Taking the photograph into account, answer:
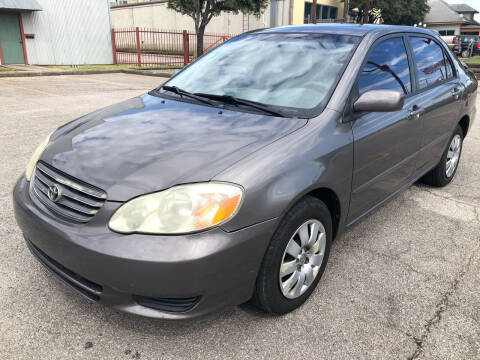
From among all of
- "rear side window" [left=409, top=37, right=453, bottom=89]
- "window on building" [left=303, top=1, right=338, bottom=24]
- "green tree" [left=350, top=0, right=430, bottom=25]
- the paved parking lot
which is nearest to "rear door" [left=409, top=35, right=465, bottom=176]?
"rear side window" [left=409, top=37, right=453, bottom=89]

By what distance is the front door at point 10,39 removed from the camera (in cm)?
1723

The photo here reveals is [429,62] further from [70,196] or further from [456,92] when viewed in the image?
[70,196]

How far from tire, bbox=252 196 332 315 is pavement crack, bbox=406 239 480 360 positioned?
0.62 metres

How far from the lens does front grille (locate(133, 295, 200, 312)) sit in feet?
6.16

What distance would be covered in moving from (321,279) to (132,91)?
9959 millimetres

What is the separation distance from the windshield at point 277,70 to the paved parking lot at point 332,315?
1.25 metres

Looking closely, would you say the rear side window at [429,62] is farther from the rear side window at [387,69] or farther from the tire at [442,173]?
the tire at [442,173]

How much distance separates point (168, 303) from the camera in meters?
1.89

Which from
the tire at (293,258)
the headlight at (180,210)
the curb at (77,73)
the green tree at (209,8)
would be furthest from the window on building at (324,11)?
the headlight at (180,210)

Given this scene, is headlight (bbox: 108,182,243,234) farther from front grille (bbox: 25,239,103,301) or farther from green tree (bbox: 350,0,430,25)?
green tree (bbox: 350,0,430,25)

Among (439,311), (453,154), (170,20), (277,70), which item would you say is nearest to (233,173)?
(277,70)

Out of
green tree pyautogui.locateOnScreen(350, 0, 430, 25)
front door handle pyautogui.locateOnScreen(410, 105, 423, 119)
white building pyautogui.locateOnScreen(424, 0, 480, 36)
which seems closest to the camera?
front door handle pyautogui.locateOnScreen(410, 105, 423, 119)

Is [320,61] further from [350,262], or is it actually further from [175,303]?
[175,303]

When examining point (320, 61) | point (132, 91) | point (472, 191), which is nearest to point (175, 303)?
point (320, 61)
